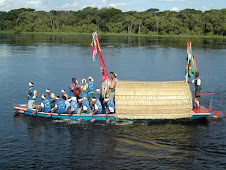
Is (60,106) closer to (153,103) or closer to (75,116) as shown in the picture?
(75,116)

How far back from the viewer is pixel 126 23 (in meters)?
133

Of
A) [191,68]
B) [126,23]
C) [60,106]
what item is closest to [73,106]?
[60,106]

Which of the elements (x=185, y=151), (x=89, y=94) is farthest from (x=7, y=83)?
(x=185, y=151)

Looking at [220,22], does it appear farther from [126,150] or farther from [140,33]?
[126,150]

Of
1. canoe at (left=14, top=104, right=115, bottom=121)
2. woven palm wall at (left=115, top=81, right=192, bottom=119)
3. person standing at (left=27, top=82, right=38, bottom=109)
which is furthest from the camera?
person standing at (left=27, top=82, right=38, bottom=109)

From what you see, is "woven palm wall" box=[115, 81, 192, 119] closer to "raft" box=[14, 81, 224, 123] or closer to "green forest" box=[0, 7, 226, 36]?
"raft" box=[14, 81, 224, 123]

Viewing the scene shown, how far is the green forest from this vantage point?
401ft

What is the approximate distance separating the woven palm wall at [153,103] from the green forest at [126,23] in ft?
348

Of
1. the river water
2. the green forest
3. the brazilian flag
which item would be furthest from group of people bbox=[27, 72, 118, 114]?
the green forest

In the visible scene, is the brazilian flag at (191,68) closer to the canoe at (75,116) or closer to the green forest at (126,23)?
the canoe at (75,116)

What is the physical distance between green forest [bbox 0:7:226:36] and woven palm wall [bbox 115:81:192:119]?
4181 inches

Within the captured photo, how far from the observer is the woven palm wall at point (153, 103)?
2016 cm

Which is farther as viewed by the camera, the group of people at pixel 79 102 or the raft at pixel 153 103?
the group of people at pixel 79 102

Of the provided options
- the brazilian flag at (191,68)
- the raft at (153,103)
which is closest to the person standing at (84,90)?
the raft at (153,103)
